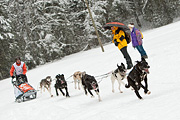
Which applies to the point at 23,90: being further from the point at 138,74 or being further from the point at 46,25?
the point at 46,25

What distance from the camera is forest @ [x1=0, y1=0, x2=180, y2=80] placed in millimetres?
27931

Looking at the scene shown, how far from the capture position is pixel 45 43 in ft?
97.6

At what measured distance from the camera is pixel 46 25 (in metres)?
30.3

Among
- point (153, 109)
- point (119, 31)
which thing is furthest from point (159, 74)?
point (153, 109)

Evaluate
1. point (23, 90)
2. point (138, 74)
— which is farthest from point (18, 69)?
point (138, 74)

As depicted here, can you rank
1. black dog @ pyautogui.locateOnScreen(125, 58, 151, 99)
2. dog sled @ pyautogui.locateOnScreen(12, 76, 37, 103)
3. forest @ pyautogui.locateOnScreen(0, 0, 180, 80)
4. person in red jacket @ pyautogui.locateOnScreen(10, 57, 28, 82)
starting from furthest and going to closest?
forest @ pyautogui.locateOnScreen(0, 0, 180, 80)
person in red jacket @ pyautogui.locateOnScreen(10, 57, 28, 82)
dog sled @ pyautogui.locateOnScreen(12, 76, 37, 103)
black dog @ pyautogui.locateOnScreen(125, 58, 151, 99)

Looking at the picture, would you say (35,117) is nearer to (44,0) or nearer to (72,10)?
(44,0)

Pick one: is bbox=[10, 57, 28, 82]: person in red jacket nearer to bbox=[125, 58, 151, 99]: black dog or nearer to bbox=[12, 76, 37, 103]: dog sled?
bbox=[12, 76, 37, 103]: dog sled

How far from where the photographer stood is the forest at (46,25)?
27.9 metres

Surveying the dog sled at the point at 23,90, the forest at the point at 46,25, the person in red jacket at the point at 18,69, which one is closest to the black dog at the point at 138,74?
the dog sled at the point at 23,90

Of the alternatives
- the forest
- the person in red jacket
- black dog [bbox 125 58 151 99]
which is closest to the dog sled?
the person in red jacket

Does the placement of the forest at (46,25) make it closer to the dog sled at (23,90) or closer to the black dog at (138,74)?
the dog sled at (23,90)

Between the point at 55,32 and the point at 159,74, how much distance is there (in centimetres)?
2596

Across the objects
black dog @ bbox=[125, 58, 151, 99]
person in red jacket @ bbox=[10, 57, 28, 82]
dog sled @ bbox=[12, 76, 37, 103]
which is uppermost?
person in red jacket @ bbox=[10, 57, 28, 82]
